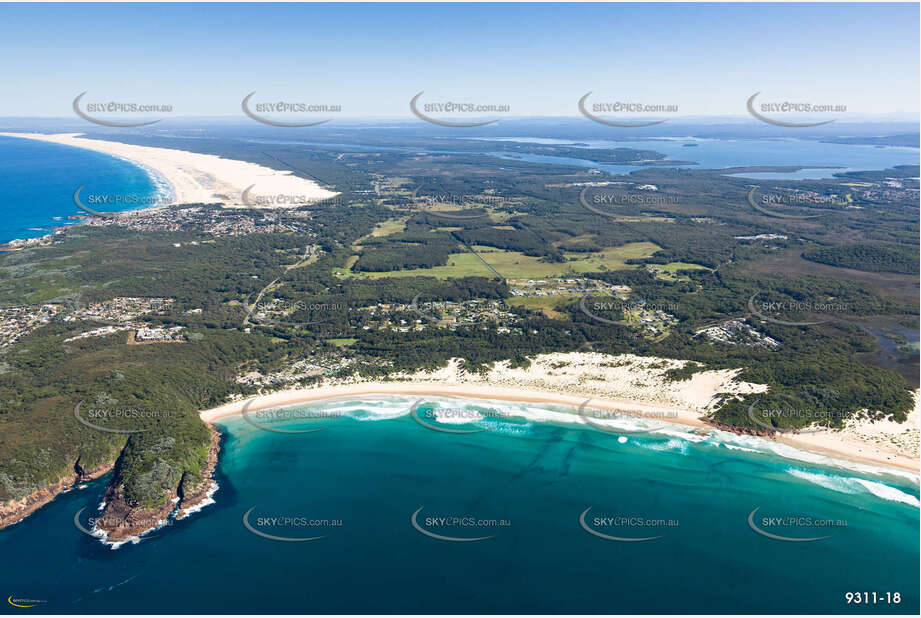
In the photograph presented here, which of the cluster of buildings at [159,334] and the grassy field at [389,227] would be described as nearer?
the cluster of buildings at [159,334]

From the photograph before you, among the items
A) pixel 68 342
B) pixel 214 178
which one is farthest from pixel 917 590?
pixel 214 178

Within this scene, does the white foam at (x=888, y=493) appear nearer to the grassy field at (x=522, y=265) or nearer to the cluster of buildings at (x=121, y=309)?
the grassy field at (x=522, y=265)

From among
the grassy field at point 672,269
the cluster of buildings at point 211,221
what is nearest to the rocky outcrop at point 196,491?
the grassy field at point 672,269

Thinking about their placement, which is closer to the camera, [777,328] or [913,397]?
[913,397]

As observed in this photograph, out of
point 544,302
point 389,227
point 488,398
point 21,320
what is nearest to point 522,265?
point 544,302

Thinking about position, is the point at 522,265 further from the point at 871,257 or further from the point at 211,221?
the point at 211,221

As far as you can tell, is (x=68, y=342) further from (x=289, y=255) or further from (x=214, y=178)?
(x=214, y=178)
